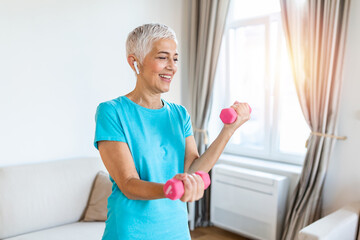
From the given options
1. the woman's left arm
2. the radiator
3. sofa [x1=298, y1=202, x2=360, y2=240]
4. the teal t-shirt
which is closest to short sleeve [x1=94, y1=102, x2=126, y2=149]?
the teal t-shirt

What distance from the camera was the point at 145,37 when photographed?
3.36ft

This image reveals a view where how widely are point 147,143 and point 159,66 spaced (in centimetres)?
23

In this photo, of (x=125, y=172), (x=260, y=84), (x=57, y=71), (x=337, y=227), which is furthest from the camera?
(x=260, y=84)

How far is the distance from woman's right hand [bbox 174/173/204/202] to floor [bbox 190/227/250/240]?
8.54 ft

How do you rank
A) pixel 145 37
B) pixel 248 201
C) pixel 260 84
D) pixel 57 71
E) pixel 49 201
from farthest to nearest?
pixel 260 84 < pixel 248 201 < pixel 57 71 < pixel 49 201 < pixel 145 37

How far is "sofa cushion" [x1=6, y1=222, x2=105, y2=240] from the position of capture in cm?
225

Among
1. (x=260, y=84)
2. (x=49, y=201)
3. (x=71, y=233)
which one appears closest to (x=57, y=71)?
(x=49, y=201)

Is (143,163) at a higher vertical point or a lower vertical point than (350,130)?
higher

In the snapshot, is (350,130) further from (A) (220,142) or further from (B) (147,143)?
(B) (147,143)

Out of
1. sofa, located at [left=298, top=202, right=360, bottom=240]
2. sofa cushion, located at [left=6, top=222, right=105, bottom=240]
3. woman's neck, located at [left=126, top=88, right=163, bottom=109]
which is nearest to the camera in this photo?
woman's neck, located at [left=126, top=88, right=163, bottom=109]

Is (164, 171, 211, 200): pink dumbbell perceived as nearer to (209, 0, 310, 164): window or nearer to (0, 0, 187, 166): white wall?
(0, 0, 187, 166): white wall

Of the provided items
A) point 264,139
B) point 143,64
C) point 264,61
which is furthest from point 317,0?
point 143,64

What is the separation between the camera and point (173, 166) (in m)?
1.05

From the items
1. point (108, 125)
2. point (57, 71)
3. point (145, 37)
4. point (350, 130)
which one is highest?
point (145, 37)
